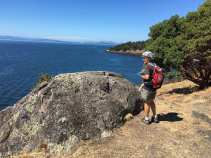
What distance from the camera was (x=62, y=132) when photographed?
6.02 m

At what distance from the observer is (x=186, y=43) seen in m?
15.5

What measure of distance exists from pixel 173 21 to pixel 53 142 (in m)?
19.6

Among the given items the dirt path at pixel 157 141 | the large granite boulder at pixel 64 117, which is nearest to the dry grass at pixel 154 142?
the dirt path at pixel 157 141

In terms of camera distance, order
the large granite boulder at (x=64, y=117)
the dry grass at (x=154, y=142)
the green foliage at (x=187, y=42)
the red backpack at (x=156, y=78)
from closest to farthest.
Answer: the dry grass at (x=154, y=142) → the large granite boulder at (x=64, y=117) → the red backpack at (x=156, y=78) → the green foliage at (x=187, y=42)

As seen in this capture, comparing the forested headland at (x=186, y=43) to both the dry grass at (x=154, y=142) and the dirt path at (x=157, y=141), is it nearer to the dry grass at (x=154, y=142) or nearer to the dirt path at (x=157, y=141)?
the dirt path at (x=157, y=141)

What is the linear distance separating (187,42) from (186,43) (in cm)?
14

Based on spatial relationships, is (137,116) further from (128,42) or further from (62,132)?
(128,42)

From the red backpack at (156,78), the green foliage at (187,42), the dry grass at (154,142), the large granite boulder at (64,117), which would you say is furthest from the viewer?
the green foliage at (187,42)

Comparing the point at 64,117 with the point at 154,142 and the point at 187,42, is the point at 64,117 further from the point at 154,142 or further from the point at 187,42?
the point at 187,42

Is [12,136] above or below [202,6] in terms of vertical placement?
below

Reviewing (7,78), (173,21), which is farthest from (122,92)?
(7,78)

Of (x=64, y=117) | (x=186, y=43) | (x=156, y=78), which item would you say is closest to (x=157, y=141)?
(x=156, y=78)

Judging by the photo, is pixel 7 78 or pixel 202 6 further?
pixel 7 78

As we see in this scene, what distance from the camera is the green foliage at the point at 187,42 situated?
14.3 metres
